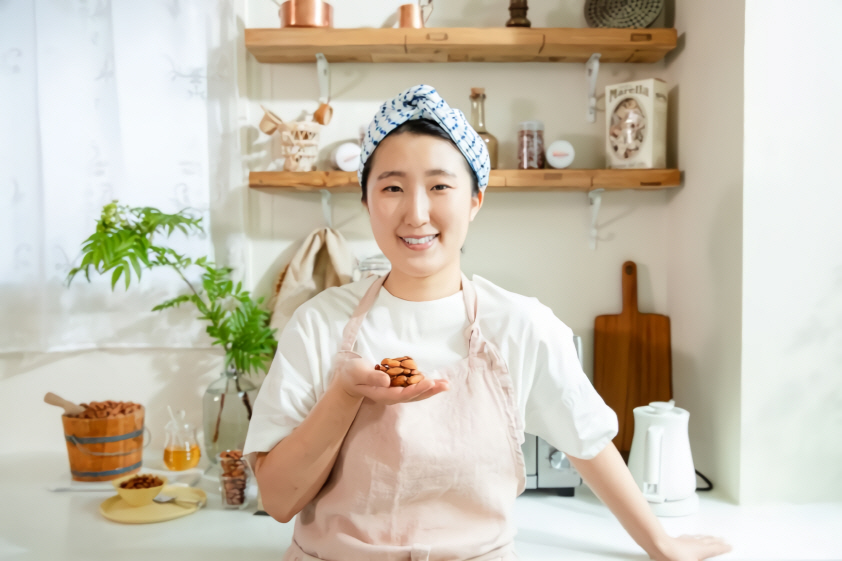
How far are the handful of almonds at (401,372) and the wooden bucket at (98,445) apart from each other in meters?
0.95

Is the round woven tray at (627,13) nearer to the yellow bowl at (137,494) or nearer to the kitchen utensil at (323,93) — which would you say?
the kitchen utensil at (323,93)

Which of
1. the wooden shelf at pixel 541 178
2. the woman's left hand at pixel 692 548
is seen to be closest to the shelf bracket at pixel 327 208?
the wooden shelf at pixel 541 178

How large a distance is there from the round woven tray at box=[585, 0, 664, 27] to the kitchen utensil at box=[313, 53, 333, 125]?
28.0 inches


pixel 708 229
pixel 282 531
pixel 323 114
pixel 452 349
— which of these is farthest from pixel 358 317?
pixel 708 229

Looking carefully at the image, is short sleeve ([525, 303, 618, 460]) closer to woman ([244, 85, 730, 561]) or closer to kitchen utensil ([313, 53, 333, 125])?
woman ([244, 85, 730, 561])

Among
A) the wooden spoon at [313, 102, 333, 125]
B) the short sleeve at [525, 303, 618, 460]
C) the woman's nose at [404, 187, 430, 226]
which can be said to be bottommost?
the short sleeve at [525, 303, 618, 460]

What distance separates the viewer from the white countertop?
1172 mm

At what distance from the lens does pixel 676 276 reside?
1.69 metres

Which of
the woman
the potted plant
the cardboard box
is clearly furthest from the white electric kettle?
the potted plant

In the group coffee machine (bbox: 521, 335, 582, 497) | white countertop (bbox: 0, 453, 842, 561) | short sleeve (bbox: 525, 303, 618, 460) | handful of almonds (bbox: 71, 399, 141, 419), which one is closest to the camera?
short sleeve (bbox: 525, 303, 618, 460)

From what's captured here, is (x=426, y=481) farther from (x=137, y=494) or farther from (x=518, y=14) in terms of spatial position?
(x=518, y=14)

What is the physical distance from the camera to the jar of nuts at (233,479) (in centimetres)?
137

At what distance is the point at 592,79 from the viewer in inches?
66.2

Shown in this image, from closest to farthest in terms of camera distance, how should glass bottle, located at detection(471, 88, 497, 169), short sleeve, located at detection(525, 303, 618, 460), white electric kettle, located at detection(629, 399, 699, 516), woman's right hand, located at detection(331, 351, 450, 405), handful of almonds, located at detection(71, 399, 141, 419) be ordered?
woman's right hand, located at detection(331, 351, 450, 405), short sleeve, located at detection(525, 303, 618, 460), white electric kettle, located at detection(629, 399, 699, 516), handful of almonds, located at detection(71, 399, 141, 419), glass bottle, located at detection(471, 88, 497, 169)
